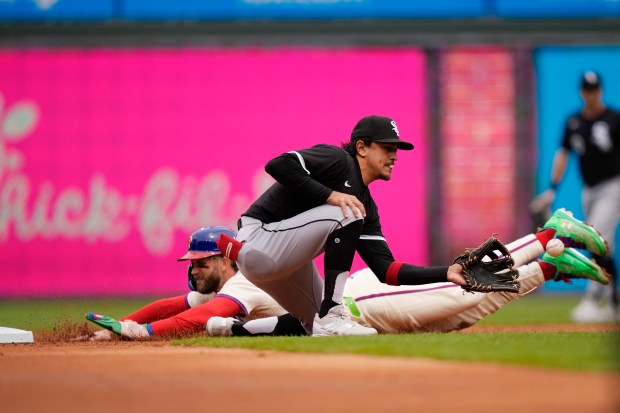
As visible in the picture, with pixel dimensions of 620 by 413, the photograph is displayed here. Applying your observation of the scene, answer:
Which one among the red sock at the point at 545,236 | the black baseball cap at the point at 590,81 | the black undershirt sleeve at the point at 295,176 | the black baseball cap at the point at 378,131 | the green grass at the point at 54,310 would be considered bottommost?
the green grass at the point at 54,310

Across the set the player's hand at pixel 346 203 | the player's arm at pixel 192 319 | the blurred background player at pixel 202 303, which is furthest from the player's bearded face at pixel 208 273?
the player's hand at pixel 346 203

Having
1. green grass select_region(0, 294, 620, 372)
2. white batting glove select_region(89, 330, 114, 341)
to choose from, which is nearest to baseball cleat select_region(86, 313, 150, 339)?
white batting glove select_region(89, 330, 114, 341)

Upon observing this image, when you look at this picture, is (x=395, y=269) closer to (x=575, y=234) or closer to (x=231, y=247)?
(x=231, y=247)

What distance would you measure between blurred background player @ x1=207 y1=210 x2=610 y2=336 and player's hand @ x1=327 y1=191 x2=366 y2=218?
65 centimetres

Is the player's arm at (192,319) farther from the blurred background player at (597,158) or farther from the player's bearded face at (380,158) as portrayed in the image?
the blurred background player at (597,158)

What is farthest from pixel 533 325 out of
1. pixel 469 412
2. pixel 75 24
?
pixel 75 24

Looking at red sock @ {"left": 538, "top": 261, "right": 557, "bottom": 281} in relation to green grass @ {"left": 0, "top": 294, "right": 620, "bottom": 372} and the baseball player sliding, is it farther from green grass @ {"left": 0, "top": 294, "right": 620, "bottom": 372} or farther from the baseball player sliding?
green grass @ {"left": 0, "top": 294, "right": 620, "bottom": 372}

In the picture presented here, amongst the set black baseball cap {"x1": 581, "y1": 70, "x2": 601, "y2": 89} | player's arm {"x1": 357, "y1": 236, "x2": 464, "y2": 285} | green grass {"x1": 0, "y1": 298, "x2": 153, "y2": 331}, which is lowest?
green grass {"x1": 0, "y1": 298, "x2": 153, "y2": 331}

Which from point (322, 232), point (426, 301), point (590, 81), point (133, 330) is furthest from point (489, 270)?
point (590, 81)

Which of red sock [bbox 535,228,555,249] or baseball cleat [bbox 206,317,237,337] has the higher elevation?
red sock [bbox 535,228,555,249]

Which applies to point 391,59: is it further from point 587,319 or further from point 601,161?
point 587,319

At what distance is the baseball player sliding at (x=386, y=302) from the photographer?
22.0 ft

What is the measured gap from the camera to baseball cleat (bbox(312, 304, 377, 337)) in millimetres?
6367

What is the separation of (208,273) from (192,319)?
1.72 feet
